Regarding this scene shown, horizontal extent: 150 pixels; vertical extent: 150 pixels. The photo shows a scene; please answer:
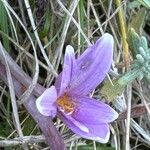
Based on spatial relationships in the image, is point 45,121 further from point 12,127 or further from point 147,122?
point 147,122

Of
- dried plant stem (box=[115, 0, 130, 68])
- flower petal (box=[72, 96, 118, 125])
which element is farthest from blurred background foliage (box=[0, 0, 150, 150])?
flower petal (box=[72, 96, 118, 125])

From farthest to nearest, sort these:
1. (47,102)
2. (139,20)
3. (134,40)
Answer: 1. (139,20)
2. (134,40)
3. (47,102)

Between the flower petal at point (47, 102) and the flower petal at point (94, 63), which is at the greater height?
the flower petal at point (94, 63)

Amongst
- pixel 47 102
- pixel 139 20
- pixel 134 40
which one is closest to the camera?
pixel 47 102

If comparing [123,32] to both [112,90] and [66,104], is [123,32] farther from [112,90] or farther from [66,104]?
[66,104]

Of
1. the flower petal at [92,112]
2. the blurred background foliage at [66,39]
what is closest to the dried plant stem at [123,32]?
the blurred background foliage at [66,39]

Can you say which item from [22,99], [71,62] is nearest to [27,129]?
[22,99]

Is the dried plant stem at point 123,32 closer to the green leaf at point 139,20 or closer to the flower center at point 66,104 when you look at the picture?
the green leaf at point 139,20

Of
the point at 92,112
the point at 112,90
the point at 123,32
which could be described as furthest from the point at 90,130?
the point at 123,32

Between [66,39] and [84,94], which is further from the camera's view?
[66,39]
